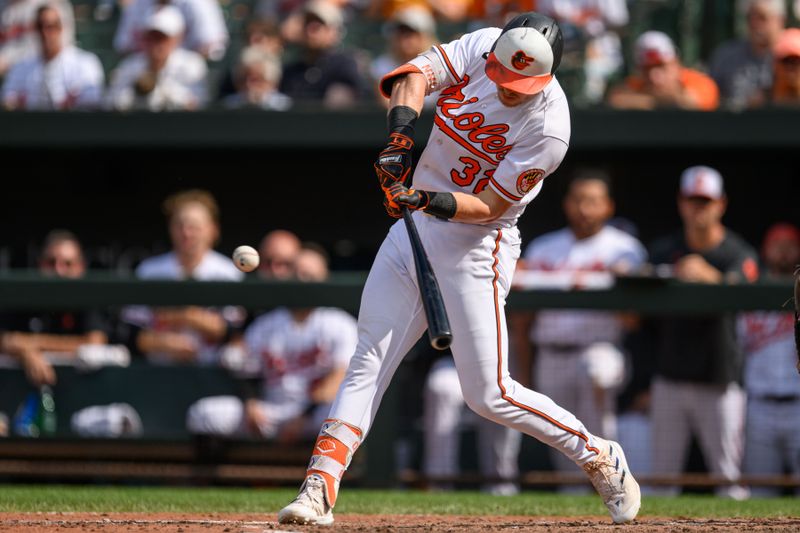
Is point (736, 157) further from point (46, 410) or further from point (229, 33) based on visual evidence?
point (46, 410)

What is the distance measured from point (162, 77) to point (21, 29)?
1435 millimetres

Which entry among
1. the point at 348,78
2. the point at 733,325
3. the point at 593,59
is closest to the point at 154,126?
the point at 348,78

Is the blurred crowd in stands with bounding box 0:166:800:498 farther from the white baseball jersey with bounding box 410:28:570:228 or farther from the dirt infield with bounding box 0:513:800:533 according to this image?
the white baseball jersey with bounding box 410:28:570:228

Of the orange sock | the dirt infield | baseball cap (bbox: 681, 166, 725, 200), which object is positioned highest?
baseball cap (bbox: 681, 166, 725, 200)

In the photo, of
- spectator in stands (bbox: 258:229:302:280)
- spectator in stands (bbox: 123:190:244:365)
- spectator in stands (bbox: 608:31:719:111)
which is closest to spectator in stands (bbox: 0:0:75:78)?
spectator in stands (bbox: 123:190:244:365)

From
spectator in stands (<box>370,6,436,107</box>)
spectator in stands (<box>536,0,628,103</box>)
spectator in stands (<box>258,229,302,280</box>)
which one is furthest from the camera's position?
spectator in stands (<box>536,0,628,103</box>)

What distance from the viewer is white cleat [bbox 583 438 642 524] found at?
441 cm

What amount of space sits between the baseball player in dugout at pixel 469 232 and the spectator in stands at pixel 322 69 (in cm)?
405

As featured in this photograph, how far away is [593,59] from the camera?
862 centimetres

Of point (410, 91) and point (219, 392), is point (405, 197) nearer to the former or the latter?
point (410, 91)

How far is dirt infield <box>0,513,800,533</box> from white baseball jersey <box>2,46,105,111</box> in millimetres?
4396

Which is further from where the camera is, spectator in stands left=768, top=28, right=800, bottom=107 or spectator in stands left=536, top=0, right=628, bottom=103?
spectator in stands left=536, top=0, right=628, bottom=103

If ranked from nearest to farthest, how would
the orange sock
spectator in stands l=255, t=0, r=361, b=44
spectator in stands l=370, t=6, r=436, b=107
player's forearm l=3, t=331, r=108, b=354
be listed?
1. the orange sock
2. player's forearm l=3, t=331, r=108, b=354
3. spectator in stands l=370, t=6, r=436, b=107
4. spectator in stands l=255, t=0, r=361, b=44

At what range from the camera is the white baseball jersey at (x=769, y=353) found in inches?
255
